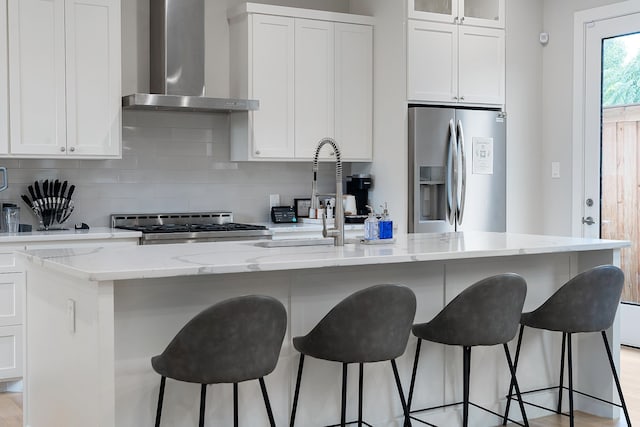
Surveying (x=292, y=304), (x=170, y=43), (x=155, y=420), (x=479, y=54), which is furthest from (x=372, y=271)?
(x=479, y=54)

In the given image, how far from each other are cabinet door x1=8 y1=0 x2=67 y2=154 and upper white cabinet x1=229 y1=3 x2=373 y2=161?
128 centimetres

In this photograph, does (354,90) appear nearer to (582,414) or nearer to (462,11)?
(462,11)

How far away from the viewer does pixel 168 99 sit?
5.27 m

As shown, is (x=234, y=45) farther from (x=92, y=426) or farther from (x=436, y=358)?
(x=92, y=426)

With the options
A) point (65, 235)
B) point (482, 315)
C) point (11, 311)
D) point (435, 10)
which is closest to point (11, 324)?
point (11, 311)

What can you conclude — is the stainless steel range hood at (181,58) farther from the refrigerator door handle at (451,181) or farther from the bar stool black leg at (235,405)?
the bar stool black leg at (235,405)

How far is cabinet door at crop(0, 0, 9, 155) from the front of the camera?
481 cm

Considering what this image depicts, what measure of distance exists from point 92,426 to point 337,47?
12.5 ft

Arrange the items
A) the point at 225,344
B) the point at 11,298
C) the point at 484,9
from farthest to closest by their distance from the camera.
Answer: the point at 484,9 < the point at 11,298 < the point at 225,344

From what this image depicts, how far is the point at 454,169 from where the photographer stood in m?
5.84

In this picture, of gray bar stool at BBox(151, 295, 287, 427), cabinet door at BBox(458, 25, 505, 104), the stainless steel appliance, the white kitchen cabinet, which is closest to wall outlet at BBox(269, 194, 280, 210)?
the stainless steel appliance

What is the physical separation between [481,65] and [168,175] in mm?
2485

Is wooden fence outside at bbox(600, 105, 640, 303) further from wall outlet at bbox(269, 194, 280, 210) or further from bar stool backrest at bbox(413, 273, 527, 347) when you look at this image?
bar stool backrest at bbox(413, 273, 527, 347)

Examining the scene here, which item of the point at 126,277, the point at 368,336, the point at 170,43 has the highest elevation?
the point at 170,43
